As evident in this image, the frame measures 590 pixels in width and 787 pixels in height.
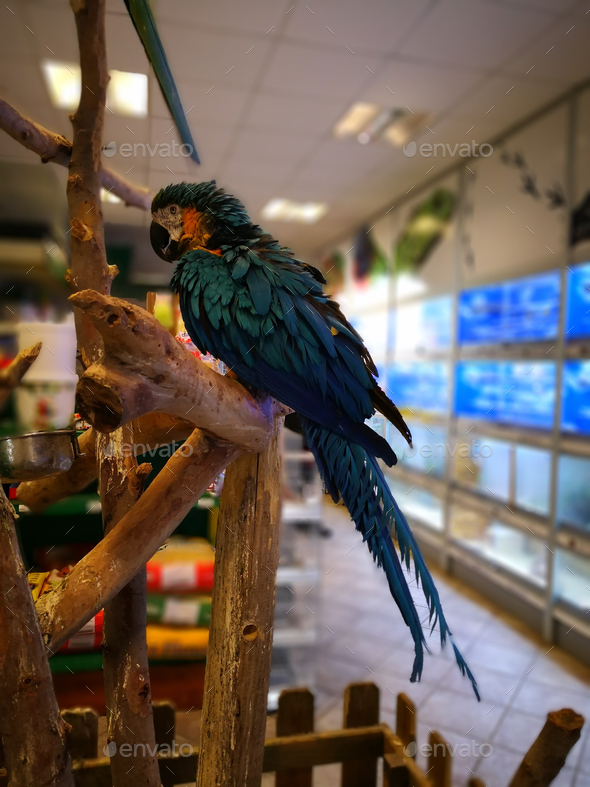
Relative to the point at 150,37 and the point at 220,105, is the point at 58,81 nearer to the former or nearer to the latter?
the point at 150,37

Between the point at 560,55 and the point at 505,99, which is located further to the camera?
the point at 505,99

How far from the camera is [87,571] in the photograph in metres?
0.61

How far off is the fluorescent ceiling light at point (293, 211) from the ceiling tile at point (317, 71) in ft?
5.48

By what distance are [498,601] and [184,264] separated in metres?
2.70

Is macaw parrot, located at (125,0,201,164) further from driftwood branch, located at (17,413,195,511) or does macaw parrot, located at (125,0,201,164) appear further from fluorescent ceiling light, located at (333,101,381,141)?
fluorescent ceiling light, located at (333,101,381,141)

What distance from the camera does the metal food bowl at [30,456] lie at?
55cm

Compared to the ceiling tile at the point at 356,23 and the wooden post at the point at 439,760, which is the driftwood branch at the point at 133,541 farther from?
the ceiling tile at the point at 356,23

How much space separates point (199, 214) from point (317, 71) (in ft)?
5.47

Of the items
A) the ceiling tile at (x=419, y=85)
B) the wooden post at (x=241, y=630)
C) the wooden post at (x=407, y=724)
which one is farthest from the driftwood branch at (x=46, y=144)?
the ceiling tile at (x=419, y=85)

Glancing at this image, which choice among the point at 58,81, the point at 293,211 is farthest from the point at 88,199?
the point at 293,211

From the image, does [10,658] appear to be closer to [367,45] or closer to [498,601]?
[367,45]

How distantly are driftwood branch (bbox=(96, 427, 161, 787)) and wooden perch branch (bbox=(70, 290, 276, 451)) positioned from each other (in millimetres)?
207

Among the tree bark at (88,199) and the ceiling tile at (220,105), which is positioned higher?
the ceiling tile at (220,105)

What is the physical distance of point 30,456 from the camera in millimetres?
553
